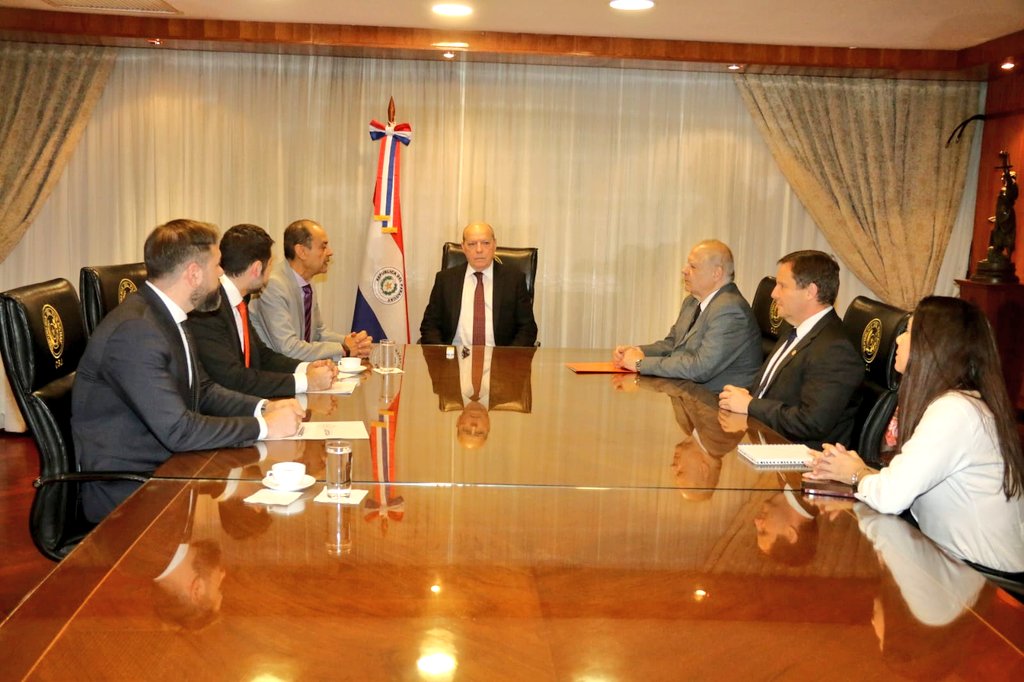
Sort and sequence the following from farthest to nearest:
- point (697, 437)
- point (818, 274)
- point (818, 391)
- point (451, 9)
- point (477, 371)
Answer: point (451, 9) < point (477, 371) < point (818, 274) < point (818, 391) < point (697, 437)

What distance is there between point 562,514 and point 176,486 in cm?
87

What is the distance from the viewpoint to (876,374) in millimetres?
3299

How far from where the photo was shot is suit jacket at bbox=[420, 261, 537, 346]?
210 inches

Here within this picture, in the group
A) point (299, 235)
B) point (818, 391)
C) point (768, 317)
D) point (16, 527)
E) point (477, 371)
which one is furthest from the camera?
point (768, 317)

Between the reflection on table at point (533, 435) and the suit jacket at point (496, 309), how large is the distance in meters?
1.29

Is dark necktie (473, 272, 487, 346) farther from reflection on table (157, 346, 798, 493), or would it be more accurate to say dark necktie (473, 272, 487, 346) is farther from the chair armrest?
the chair armrest

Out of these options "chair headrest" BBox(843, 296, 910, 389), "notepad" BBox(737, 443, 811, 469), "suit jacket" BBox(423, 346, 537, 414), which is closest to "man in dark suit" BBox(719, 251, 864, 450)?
"chair headrest" BBox(843, 296, 910, 389)

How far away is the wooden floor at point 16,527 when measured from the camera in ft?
11.7

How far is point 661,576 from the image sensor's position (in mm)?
1759

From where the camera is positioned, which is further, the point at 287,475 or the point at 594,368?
the point at 594,368

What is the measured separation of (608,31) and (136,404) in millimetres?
3705

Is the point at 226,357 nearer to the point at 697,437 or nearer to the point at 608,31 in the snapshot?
the point at 697,437

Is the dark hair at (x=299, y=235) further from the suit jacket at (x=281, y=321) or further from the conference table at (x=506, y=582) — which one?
the conference table at (x=506, y=582)

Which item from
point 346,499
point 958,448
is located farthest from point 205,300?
point 958,448
